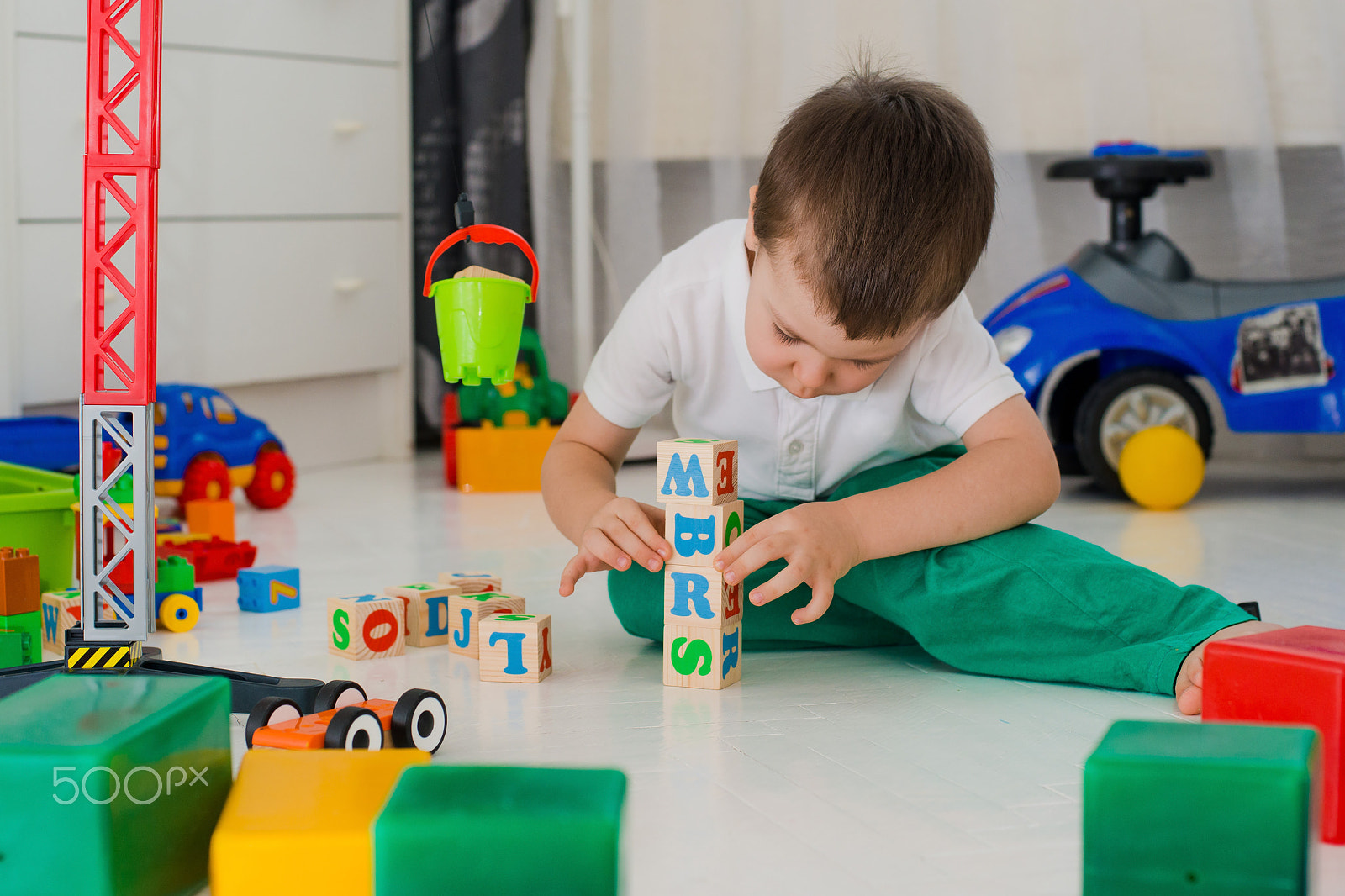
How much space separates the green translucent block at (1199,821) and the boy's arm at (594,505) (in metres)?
0.40

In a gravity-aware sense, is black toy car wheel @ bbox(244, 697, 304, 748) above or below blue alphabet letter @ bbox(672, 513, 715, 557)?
below

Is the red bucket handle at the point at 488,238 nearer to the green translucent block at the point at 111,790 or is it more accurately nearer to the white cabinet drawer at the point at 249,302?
the green translucent block at the point at 111,790

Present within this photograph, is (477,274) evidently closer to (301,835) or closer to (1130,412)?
(301,835)

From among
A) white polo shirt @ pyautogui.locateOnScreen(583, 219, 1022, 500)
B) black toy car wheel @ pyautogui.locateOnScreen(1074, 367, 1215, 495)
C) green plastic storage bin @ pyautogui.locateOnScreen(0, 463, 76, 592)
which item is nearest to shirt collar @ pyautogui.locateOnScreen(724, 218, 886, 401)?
white polo shirt @ pyautogui.locateOnScreen(583, 219, 1022, 500)

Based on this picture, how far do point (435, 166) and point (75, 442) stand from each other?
841mm

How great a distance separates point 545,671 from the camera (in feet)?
2.96

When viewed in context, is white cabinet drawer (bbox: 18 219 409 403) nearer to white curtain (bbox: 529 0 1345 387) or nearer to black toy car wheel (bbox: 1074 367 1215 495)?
white curtain (bbox: 529 0 1345 387)

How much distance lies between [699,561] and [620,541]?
0.06 metres

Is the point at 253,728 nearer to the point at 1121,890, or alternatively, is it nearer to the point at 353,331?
the point at 1121,890

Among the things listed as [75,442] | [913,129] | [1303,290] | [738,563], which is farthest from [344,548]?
[1303,290]

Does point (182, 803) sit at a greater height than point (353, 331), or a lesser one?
lesser

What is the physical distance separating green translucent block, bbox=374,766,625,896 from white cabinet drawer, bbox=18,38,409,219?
4.09ft

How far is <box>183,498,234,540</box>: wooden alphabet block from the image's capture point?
1371 millimetres

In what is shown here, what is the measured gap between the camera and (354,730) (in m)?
0.69
